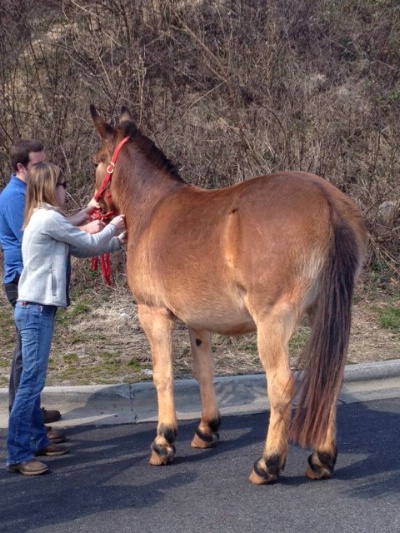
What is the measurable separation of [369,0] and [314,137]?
5162 millimetres

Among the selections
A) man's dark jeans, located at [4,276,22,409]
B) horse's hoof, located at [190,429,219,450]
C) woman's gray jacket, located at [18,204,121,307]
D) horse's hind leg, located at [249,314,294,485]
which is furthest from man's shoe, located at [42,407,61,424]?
horse's hind leg, located at [249,314,294,485]

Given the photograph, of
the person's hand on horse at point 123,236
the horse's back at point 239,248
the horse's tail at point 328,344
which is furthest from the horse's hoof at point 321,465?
the person's hand on horse at point 123,236

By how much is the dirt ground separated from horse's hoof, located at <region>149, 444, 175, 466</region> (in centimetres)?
175

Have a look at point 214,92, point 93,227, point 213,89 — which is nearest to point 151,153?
point 93,227

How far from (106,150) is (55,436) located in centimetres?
214

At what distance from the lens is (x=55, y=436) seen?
20.7 feet

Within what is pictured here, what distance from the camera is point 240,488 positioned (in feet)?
16.9

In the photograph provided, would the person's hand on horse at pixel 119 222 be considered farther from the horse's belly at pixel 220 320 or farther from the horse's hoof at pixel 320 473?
the horse's hoof at pixel 320 473

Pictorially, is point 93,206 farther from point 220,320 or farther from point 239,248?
point 239,248

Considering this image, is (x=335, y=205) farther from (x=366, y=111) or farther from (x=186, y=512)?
(x=366, y=111)

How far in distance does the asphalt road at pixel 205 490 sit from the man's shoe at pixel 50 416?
1.02 ft

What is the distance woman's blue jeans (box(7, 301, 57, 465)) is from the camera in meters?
5.57

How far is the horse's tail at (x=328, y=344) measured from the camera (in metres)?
4.91

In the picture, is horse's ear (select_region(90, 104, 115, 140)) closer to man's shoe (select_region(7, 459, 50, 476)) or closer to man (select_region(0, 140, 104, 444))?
man (select_region(0, 140, 104, 444))
